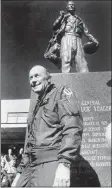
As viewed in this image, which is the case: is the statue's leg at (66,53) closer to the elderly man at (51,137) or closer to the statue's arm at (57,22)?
the statue's arm at (57,22)

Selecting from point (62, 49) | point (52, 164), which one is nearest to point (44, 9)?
point (62, 49)

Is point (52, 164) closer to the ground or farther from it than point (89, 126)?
closer to the ground

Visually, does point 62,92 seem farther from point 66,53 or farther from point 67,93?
point 66,53

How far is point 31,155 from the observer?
3.03 metres

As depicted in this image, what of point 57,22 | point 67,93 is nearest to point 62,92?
point 67,93

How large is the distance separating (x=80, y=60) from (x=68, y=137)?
335 centimetres

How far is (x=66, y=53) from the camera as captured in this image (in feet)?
19.6

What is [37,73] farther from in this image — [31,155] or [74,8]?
[74,8]

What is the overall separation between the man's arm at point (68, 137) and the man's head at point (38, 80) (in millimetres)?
285

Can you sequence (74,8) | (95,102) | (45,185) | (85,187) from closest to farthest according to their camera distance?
(45,185), (85,187), (95,102), (74,8)

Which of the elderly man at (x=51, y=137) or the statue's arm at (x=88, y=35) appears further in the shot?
the statue's arm at (x=88, y=35)

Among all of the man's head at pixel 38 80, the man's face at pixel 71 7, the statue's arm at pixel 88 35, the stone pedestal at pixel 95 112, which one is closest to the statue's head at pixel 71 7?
the man's face at pixel 71 7

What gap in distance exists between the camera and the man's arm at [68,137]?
2625mm

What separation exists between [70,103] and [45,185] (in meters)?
0.71
